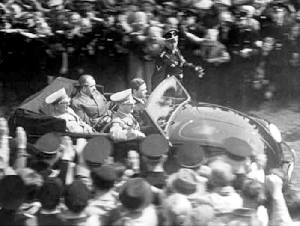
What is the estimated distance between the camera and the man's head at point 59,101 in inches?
287

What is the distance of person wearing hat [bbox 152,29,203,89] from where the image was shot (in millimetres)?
8773

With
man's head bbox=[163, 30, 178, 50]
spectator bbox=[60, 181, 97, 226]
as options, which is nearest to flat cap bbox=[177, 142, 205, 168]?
spectator bbox=[60, 181, 97, 226]

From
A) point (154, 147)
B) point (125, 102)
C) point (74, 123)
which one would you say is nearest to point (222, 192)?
point (154, 147)

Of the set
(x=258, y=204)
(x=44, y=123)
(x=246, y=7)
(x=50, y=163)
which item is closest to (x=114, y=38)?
(x=246, y=7)

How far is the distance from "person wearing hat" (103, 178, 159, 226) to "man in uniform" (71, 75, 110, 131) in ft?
9.40

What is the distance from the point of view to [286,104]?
33.4 ft

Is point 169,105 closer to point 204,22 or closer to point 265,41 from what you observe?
point 204,22

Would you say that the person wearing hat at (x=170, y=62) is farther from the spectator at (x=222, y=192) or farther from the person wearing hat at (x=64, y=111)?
the spectator at (x=222, y=192)

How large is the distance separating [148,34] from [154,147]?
7.42ft

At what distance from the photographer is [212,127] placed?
23.7 ft

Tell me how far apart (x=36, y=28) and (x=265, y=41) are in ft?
8.78

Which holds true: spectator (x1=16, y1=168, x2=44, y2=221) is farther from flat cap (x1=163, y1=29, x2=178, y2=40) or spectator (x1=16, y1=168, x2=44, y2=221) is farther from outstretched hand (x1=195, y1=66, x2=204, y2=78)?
outstretched hand (x1=195, y1=66, x2=204, y2=78)

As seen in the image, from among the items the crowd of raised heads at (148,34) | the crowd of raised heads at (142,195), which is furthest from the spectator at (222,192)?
the crowd of raised heads at (148,34)

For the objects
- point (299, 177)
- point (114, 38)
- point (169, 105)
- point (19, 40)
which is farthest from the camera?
point (19, 40)
